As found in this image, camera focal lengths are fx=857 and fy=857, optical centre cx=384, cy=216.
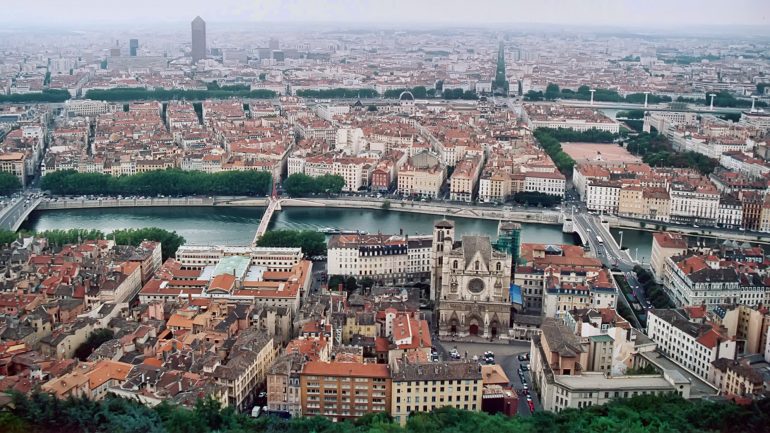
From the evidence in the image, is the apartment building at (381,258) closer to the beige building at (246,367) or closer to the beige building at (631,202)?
the beige building at (246,367)

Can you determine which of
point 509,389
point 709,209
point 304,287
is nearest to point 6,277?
point 304,287

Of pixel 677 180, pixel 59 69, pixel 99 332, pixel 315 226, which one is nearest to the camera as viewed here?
pixel 99 332

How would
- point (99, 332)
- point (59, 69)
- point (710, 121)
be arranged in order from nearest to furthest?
1. point (99, 332)
2. point (710, 121)
3. point (59, 69)

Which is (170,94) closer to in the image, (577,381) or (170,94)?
(170,94)

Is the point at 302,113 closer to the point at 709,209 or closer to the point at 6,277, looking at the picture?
the point at 709,209

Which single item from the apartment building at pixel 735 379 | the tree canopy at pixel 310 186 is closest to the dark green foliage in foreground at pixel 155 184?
the tree canopy at pixel 310 186

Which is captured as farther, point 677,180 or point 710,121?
point 710,121

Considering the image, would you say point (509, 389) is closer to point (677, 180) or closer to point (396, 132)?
point (677, 180)
